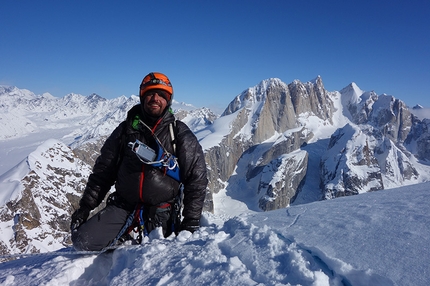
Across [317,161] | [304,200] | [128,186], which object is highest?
[128,186]

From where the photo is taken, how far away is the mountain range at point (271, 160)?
35.6 meters

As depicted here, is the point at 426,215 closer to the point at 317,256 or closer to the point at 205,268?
the point at 317,256

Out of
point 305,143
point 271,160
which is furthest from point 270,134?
point 271,160

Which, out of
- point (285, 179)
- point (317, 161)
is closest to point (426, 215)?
point (285, 179)

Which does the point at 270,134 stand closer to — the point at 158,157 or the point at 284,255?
the point at 158,157

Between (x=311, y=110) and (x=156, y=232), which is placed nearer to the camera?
(x=156, y=232)

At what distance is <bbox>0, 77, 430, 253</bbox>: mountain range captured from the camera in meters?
35.6

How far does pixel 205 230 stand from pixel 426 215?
3644mm

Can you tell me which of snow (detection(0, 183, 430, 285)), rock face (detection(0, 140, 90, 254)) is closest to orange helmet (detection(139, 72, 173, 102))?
snow (detection(0, 183, 430, 285))

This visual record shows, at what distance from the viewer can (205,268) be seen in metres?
3.08

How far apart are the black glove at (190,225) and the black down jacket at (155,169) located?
3.0 inches

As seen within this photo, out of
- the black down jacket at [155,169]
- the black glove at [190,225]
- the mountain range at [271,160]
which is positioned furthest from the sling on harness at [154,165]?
the mountain range at [271,160]

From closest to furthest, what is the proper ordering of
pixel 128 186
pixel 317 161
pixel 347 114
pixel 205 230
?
1. pixel 205 230
2. pixel 128 186
3. pixel 317 161
4. pixel 347 114

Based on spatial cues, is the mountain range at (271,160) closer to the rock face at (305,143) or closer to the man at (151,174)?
the rock face at (305,143)
